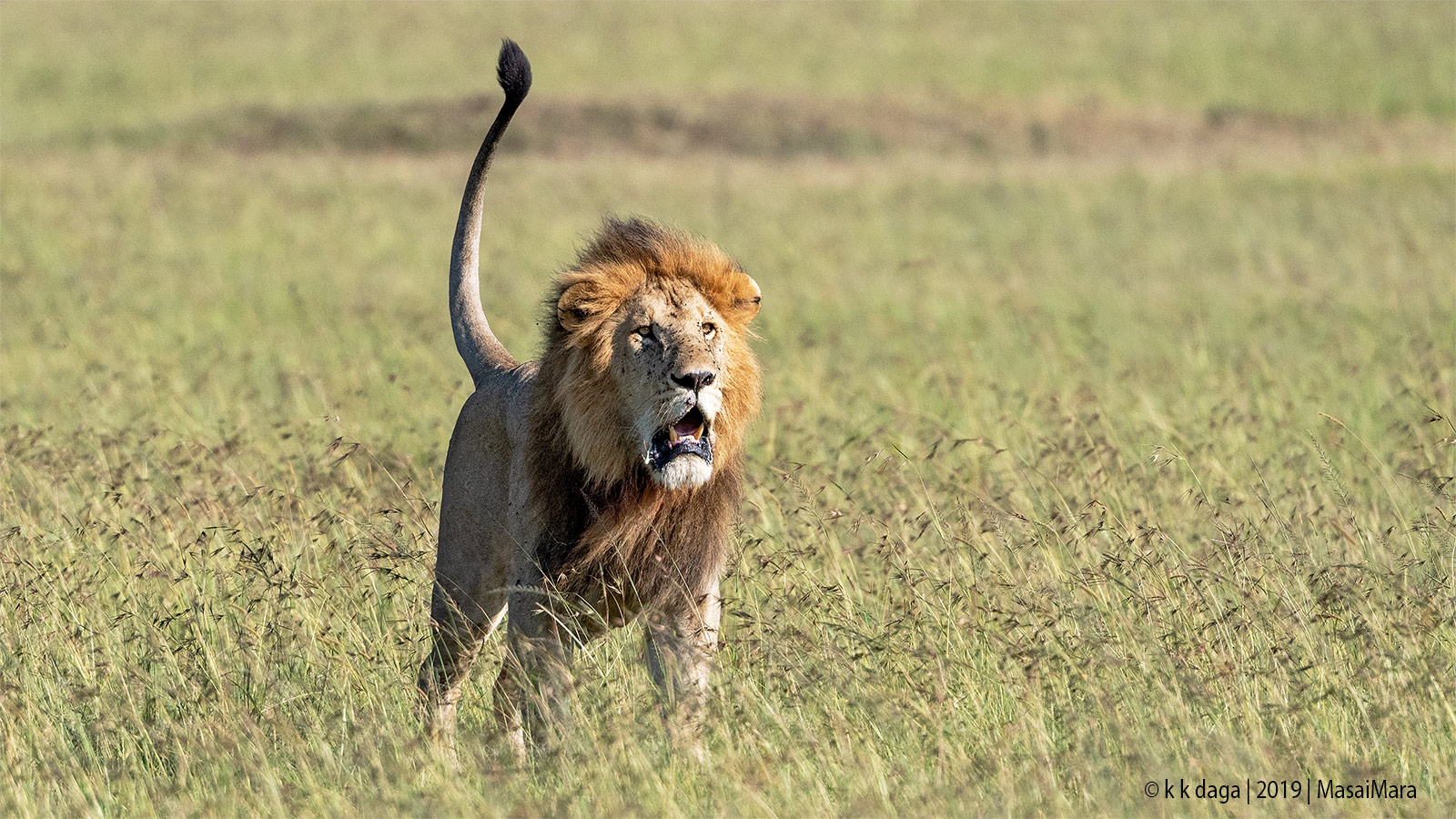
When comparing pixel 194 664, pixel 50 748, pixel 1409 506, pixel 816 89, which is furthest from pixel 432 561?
pixel 816 89

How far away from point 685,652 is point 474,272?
5.67ft

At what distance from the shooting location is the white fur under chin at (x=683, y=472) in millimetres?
Answer: 3916

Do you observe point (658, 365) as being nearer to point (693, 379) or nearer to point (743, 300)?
point (693, 379)

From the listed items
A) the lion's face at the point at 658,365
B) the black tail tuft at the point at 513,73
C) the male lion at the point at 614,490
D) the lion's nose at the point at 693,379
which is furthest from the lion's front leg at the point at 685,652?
the black tail tuft at the point at 513,73

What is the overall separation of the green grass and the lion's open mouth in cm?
62

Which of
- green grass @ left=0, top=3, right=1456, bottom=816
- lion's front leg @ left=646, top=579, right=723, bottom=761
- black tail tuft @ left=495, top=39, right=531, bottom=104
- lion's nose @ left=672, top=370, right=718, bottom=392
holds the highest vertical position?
black tail tuft @ left=495, top=39, right=531, bottom=104

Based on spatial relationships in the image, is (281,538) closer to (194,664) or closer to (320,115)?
(194,664)

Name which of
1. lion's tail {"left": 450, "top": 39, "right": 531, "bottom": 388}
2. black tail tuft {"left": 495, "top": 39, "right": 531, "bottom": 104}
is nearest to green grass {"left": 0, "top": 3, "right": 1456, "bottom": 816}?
lion's tail {"left": 450, "top": 39, "right": 531, "bottom": 388}

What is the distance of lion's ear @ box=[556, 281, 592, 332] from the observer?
161 inches

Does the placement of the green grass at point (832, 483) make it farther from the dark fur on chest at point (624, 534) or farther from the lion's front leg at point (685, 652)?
the dark fur on chest at point (624, 534)

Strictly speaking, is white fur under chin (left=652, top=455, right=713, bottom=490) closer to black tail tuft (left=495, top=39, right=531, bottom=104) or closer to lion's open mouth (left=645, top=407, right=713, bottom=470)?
lion's open mouth (left=645, top=407, right=713, bottom=470)

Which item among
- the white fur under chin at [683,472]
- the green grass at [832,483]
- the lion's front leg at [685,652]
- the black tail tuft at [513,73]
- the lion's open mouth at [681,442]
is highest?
the black tail tuft at [513,73]

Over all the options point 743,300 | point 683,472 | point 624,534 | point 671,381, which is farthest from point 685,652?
point 743,300

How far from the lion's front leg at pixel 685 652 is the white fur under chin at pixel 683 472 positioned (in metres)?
0.38
